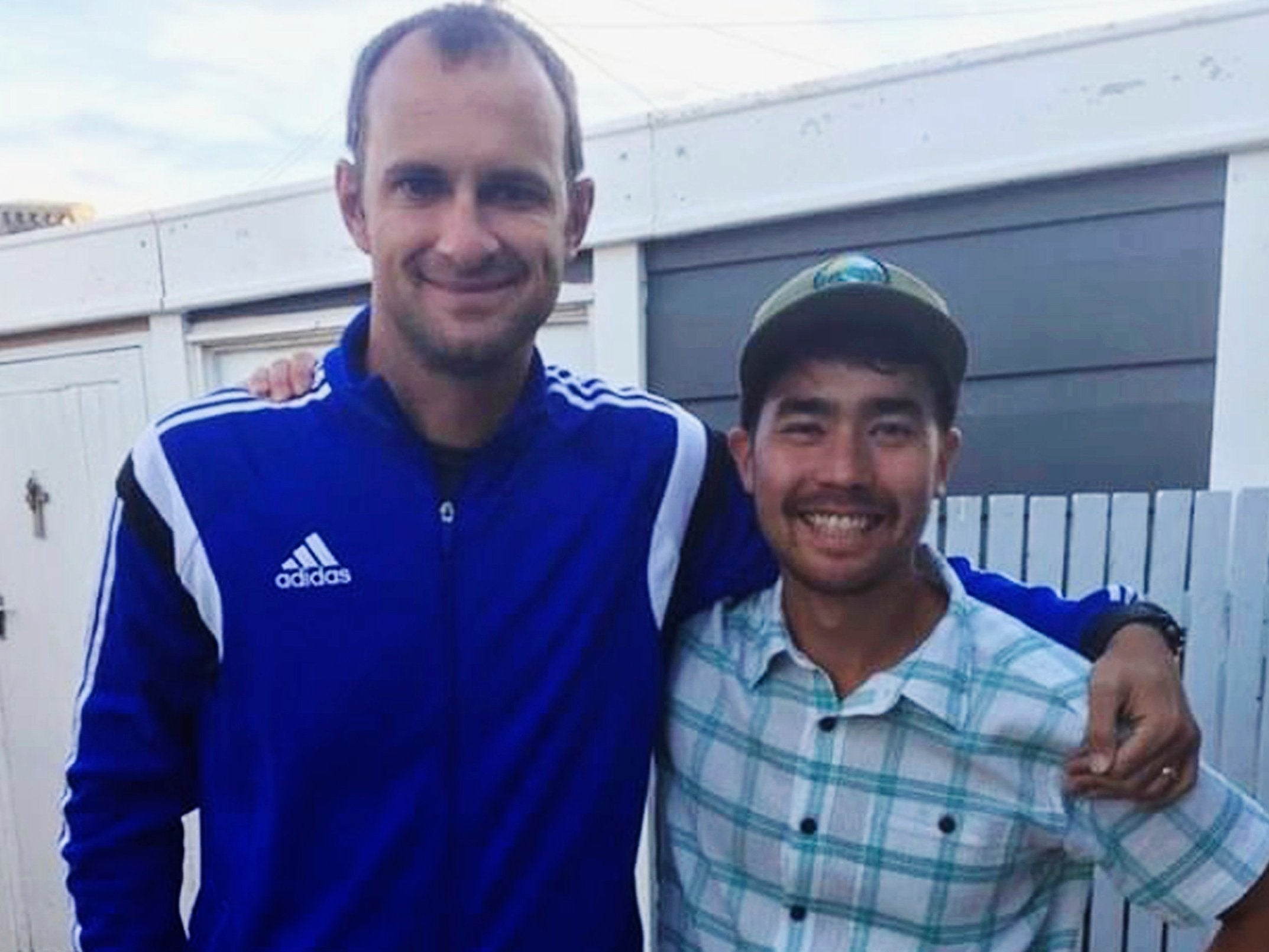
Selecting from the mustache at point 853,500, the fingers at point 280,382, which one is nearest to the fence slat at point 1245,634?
the mustache at point 853,500

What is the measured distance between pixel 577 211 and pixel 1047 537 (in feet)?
4.45

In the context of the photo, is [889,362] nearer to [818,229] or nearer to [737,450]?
[737,450]

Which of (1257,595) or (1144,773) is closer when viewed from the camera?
(1144,773)

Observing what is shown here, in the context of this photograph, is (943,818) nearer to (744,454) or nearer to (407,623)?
(744,454)

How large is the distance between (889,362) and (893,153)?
47.8 inches

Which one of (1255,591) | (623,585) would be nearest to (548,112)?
(623,585)

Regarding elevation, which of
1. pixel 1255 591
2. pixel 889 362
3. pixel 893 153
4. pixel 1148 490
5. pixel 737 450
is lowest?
pixel 1255 591

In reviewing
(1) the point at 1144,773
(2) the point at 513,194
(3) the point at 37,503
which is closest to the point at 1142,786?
(1) the point at 1144,773

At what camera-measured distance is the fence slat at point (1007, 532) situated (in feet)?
7.35

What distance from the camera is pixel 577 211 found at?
1.38 meters

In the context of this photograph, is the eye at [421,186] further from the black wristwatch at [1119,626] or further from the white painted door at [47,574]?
the white painted door at [47,574]

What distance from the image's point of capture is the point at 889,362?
48.3 inches

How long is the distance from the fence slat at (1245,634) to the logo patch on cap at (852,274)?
1.18 meters

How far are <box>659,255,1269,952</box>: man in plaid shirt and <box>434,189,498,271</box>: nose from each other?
35 centimetres
